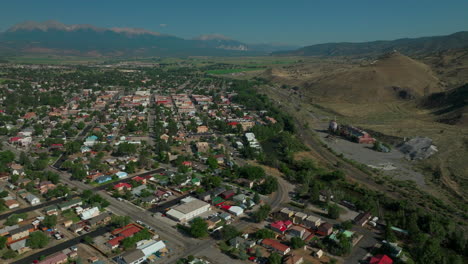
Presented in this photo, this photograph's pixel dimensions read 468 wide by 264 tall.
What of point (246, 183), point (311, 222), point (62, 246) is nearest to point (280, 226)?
point (311, 222)

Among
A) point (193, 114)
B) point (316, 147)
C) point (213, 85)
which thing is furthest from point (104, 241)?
point (213, 85)

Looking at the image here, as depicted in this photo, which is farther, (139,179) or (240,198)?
(139,179)

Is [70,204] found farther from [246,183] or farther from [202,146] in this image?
[202,146]

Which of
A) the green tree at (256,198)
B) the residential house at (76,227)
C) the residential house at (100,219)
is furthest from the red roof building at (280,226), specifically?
the residential house at (76,227)

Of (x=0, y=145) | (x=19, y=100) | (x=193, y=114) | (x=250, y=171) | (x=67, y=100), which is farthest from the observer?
(x=67, y=100)

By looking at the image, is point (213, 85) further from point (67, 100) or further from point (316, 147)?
point (316, 147)

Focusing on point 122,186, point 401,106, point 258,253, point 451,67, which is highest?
point 451,67
